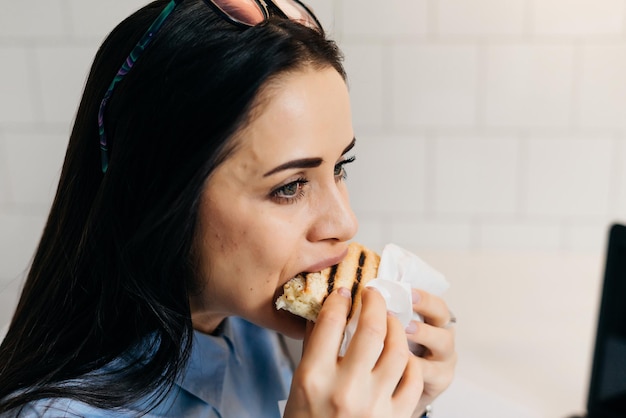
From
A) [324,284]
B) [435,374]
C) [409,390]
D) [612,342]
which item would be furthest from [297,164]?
[612,342]

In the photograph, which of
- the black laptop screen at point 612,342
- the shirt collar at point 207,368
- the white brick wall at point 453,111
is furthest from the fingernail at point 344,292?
the white brick wall at point 453,111

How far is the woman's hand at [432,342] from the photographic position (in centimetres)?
86

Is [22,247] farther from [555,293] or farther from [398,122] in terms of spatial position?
[555,293]

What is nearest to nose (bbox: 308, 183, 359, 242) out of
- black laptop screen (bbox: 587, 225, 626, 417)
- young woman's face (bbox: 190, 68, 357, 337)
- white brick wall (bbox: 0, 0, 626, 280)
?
young woman's face (bbox: 190, 68, 357, 337)

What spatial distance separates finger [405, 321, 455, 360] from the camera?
2.81 feet

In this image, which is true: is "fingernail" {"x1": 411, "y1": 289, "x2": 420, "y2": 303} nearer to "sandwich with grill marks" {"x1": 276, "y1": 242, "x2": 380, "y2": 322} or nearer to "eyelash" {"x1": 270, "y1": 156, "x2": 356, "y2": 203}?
"sandwich with grill marks" {"x1": 276, "y1": 242, "x2": 380, "y2": 322}

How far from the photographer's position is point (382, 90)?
56.2 inches

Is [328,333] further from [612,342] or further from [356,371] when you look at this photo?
[612,342]

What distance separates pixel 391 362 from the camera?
69 cm

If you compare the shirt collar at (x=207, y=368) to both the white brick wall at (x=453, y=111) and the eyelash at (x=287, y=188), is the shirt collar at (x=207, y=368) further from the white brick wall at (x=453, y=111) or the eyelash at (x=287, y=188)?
the white brick wall at (x=453, y=111)

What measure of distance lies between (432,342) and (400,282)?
0.12 meters

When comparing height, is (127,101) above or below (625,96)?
above

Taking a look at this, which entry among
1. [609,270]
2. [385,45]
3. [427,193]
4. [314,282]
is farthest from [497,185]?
[314,282]

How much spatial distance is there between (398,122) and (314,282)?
2.58 ft
